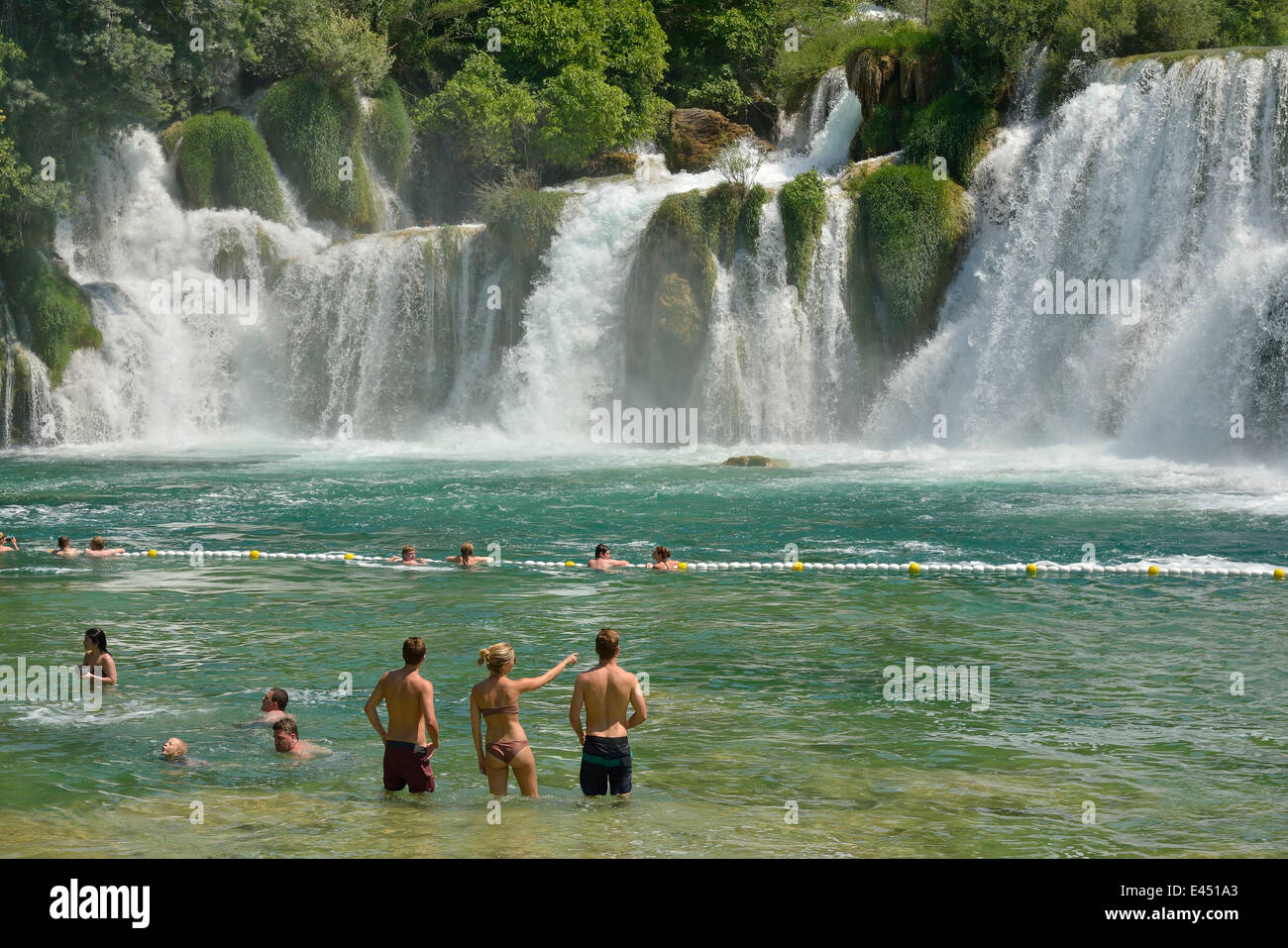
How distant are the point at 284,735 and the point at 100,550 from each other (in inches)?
390

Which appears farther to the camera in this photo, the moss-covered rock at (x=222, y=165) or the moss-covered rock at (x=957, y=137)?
the moss-covered rock at (x=222, y=165)

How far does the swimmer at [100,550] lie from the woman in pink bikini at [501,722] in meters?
11.7

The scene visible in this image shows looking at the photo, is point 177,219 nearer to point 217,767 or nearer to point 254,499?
point 254,499

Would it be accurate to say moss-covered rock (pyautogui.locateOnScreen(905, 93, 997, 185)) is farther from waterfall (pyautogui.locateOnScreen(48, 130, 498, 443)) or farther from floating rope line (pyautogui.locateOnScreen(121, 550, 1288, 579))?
floating rope line (pyautogui.locateOnScreen(121, 550, 1288, 579))

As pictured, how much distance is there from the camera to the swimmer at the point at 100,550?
2027 cm

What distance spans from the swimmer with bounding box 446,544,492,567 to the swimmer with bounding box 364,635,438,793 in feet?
31.5

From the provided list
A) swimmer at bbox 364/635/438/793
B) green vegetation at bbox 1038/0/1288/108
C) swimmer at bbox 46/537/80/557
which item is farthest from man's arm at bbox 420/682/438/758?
green vegetation at bbox 1038/0/1288/108

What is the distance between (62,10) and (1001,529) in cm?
2639

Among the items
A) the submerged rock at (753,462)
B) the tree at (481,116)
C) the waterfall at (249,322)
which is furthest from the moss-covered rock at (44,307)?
the submerged rock at (753,462)

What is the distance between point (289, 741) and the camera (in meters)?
11.7

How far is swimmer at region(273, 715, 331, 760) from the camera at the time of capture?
1171 centimetres

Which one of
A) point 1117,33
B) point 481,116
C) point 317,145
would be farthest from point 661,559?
point 317,145

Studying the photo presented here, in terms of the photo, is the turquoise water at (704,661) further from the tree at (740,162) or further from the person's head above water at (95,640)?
the tree at (740,162)

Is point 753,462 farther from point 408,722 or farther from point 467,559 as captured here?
point 408,722
